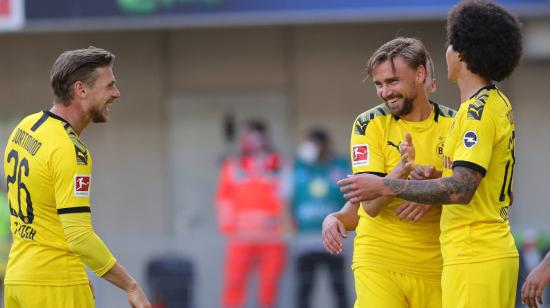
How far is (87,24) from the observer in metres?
12.2

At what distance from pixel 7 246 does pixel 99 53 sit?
6312 millimetres

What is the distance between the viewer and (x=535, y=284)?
543 centimetres

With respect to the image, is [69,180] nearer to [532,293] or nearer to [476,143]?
[476,143]

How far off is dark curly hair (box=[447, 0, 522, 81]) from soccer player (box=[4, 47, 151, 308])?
183 centimetres

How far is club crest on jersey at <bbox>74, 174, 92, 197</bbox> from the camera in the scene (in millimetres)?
5429

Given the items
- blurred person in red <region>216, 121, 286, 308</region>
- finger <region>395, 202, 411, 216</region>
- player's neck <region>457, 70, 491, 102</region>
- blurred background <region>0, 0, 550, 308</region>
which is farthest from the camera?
blurred background <region>0, 0, 550, 308</region>

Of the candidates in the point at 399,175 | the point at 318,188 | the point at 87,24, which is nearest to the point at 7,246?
the point at 87,24

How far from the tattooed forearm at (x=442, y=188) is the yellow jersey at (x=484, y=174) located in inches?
2.1

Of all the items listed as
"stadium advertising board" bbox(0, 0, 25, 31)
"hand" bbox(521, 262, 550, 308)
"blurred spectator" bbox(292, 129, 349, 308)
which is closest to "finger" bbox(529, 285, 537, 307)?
"hand" bbox(521, 262, 550, 308)

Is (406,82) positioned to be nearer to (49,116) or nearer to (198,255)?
(49,116)

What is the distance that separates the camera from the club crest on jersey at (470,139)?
5119mm

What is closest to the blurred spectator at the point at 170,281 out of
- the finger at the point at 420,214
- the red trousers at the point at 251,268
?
the red trousers at the point at 251,268

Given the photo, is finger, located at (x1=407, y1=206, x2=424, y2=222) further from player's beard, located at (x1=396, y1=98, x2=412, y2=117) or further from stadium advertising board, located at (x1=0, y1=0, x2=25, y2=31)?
stadium advertising board, located at (x1=0, y1=0, x2=25, y2=31)

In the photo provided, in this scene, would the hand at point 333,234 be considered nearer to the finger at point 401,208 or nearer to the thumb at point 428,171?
the finger at point 401,208
